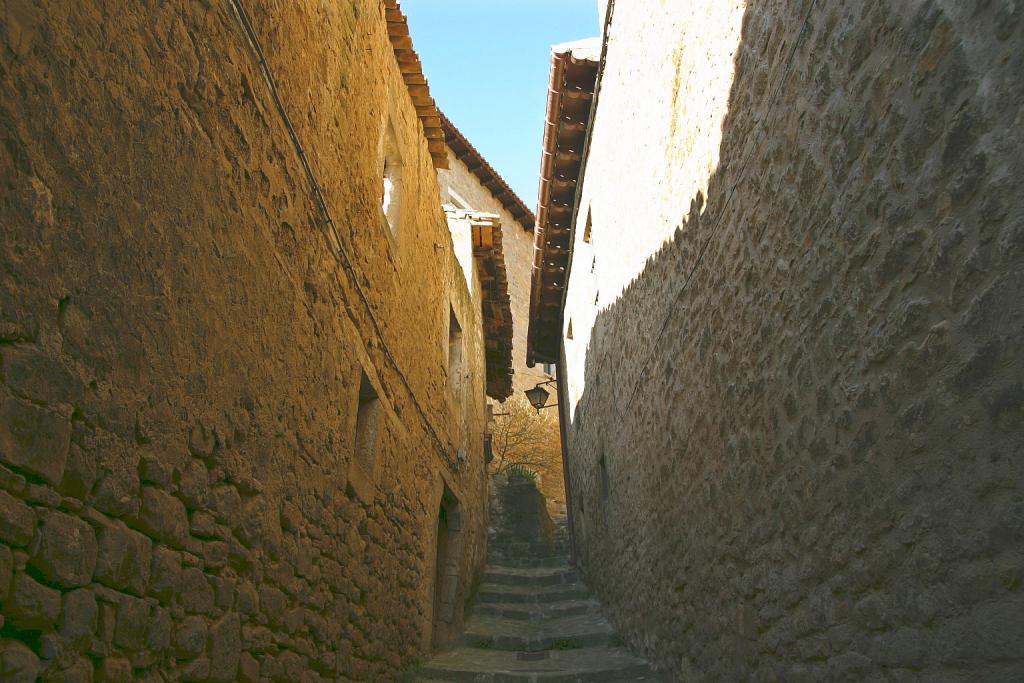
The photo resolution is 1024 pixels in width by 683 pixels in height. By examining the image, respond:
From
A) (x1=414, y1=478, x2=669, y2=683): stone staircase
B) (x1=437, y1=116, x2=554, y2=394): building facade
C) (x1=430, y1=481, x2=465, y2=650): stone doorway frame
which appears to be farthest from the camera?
(x1=437, y1=116, x2=554, y2=394): building facade

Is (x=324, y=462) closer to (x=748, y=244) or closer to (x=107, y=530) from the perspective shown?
(x=107, y=530)

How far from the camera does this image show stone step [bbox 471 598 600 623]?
358 inches

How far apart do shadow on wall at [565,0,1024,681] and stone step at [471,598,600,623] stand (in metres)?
4.34

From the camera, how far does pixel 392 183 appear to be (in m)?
6.52

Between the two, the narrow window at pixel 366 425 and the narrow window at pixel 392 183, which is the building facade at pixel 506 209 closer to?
the narrow window at pixel 392 183

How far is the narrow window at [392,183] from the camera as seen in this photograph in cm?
629

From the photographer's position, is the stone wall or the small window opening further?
the small window opening

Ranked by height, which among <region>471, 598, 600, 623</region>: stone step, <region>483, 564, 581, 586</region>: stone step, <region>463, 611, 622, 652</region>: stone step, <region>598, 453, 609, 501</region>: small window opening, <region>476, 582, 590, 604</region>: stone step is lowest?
<region>463, 611, 622, 652</region>: stone step

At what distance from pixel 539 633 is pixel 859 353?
644 centimetres

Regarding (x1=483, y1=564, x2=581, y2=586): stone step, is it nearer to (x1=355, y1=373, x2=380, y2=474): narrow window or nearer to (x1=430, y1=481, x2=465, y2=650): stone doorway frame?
(x1=430, y1=481, x2=465, y2=650): stone doorway frame

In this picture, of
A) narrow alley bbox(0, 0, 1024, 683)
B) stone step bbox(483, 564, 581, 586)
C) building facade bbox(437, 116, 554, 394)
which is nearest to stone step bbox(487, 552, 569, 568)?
stone step bbox(483, 564, 581, 586)

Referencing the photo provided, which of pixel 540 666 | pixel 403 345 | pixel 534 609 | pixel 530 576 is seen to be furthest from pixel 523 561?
pixel 403 345

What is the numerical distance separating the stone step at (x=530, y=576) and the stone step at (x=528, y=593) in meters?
0.22

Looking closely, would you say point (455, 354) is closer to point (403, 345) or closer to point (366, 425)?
point (403, 345)
